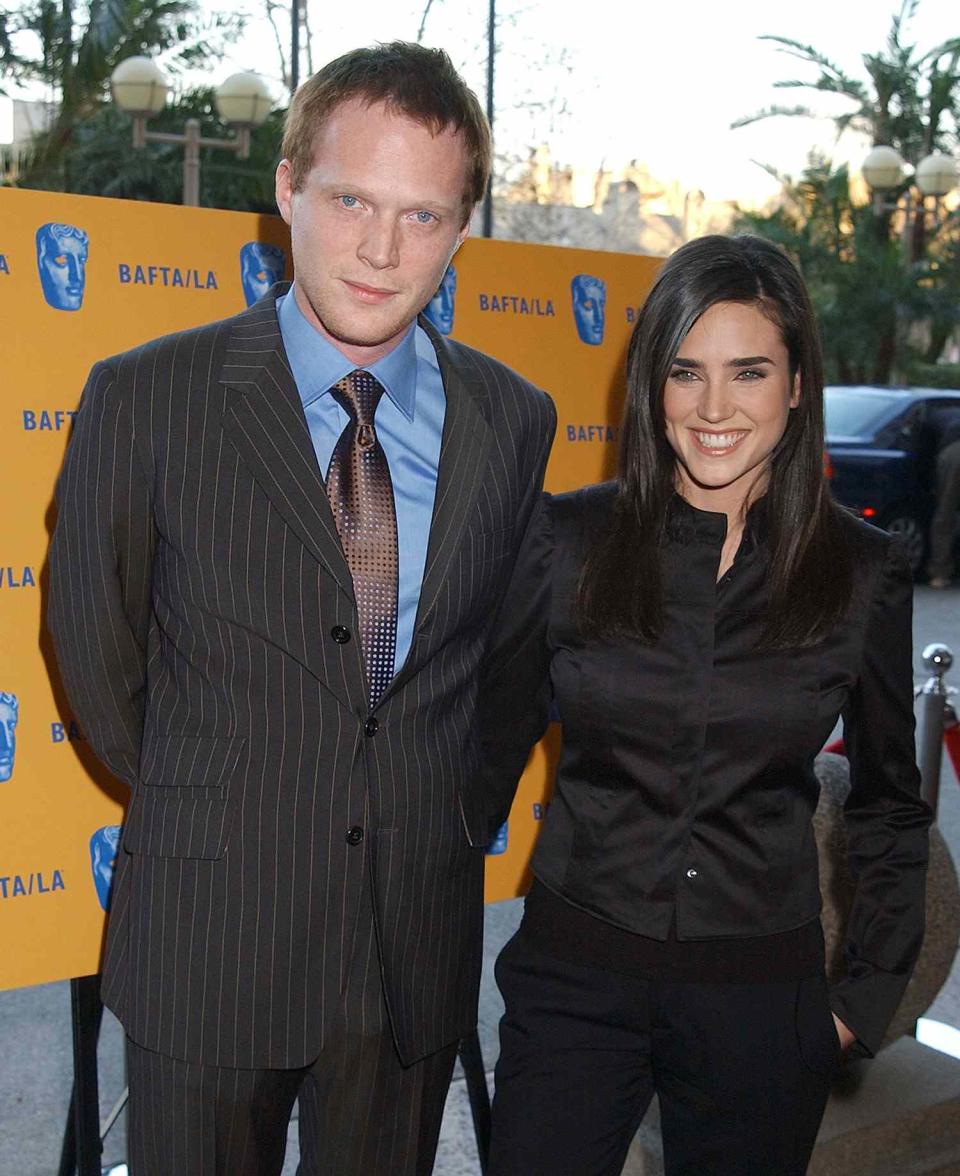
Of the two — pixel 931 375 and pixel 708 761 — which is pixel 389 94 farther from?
pixel 931 375

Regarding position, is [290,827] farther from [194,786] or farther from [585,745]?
[585,745]

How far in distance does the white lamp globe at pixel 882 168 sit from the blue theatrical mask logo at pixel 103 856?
18268 mm

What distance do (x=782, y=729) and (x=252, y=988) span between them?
33.0 inches

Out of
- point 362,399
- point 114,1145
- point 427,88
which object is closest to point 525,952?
point 362,399

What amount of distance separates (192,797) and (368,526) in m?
0.44

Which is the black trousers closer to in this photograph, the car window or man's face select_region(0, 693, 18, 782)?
man's face select_region(0, 693, 18, 782)

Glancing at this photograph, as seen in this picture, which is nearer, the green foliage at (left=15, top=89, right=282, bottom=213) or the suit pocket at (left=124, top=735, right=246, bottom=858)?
the suit pocket at (left=124, top=735, right=246, bottom=858)

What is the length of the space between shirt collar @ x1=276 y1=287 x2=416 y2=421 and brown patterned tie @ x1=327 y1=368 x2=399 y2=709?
0.03 m

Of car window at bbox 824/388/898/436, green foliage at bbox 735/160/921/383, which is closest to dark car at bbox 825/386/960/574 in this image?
car window at bbox 824/388/898/436

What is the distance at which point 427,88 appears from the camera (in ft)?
6.63

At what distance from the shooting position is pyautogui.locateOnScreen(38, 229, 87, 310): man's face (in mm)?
2629

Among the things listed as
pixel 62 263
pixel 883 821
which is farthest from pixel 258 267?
pixel 883 821

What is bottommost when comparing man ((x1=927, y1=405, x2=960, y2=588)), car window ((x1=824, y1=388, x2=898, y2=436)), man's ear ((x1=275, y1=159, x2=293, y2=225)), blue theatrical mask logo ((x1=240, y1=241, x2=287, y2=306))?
man ((x1=927, y1=405, x2=960, y2=588))

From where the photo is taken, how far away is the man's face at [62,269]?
2629 millimetres
